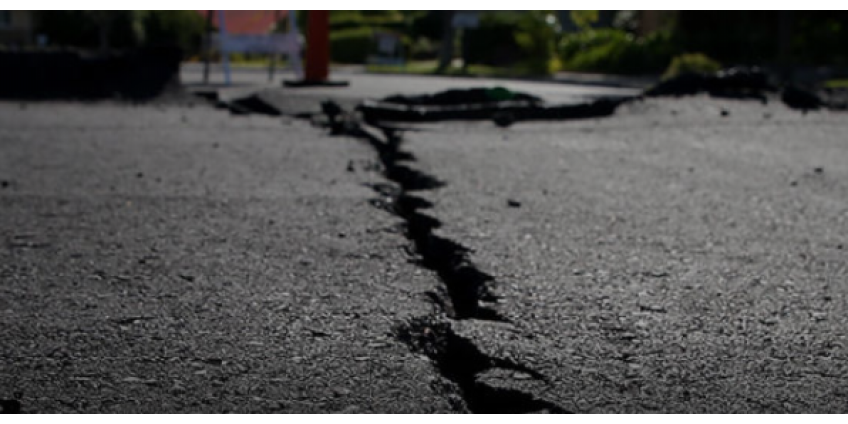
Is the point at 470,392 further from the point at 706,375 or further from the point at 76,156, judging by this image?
the point at 76,156

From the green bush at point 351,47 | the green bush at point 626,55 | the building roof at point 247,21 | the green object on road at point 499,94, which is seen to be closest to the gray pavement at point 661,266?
the green object on road at point 499,94

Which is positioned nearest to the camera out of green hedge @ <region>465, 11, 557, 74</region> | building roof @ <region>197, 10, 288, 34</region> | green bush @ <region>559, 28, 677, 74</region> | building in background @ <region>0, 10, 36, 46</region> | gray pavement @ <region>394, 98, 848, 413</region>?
gray pavement @ <region>394, 98, 848, 413</region>

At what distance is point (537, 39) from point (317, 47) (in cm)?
1038

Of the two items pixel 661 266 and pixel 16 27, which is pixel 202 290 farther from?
pixel 16 27

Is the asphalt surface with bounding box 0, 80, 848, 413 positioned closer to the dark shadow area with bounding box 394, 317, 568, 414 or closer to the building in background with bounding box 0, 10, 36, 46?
the dark shadow area with bounding box 394, 317, 568, 414

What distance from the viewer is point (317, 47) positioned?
1276 cm

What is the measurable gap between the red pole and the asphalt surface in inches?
284

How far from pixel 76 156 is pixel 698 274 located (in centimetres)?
368

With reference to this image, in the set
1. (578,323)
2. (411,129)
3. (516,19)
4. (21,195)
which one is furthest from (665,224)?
(516,19)

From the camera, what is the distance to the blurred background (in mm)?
17219

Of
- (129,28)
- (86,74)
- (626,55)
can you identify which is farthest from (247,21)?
(129,28)

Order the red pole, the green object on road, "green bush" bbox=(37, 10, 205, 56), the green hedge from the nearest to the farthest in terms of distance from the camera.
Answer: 1. the green object on road
2. the red pole
3. "green bush" bbox=(37, 10, 205, 56)
4. the green hedge

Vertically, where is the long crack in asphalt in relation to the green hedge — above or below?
below

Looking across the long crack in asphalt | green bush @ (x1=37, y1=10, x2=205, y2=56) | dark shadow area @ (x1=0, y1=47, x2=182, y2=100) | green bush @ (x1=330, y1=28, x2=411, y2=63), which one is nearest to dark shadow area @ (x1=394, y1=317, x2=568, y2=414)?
the long crack in asphalt
